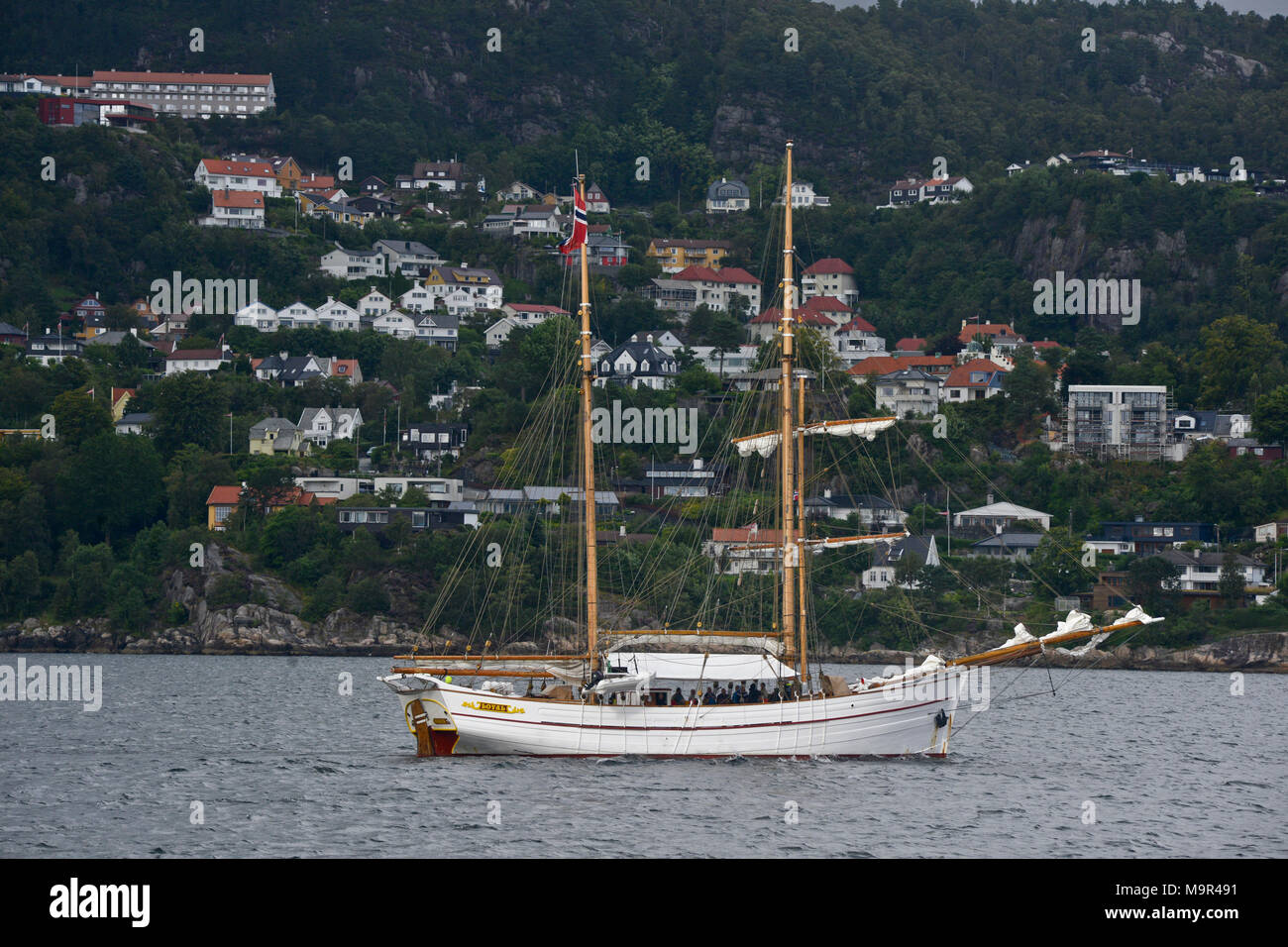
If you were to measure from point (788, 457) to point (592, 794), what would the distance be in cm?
1615

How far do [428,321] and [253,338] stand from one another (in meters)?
18.6

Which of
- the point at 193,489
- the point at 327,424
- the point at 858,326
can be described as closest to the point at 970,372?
the point at 858,326

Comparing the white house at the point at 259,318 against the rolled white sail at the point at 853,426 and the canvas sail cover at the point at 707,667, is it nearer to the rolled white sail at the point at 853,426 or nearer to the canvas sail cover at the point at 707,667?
the rolled white sail at the point at 853,426

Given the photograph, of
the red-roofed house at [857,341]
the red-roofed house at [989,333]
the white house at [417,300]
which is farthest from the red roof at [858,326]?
the white house at [417,300]

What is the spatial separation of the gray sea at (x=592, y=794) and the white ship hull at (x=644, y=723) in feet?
2.12

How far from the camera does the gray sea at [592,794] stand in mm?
38000

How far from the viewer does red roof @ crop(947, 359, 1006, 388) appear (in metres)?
152

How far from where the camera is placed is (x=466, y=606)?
107000 mm

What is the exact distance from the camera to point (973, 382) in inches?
5994

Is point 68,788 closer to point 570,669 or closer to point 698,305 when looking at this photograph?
point 570,669

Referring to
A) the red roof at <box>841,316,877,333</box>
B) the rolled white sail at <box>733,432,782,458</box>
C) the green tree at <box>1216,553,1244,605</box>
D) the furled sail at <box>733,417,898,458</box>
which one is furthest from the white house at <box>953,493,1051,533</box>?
the rolled white sail at <box>733,432,782,458</box>

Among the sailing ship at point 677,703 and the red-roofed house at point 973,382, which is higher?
the red-roofed house at point 973,382

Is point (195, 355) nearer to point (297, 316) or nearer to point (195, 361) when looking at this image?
point (195, 361)
